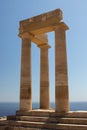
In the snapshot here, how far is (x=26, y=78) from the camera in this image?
3212cm

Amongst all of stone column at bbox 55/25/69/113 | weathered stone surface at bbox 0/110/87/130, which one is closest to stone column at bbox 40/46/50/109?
weathered stone surface at bbox 0/110/87/130

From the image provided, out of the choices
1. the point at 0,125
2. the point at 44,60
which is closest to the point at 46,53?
the point at 44,60

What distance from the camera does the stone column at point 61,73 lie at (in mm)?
27503

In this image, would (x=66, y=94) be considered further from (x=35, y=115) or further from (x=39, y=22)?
(x=39, y=22)

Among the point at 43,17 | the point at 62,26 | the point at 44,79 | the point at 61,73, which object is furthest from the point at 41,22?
the point at 44,79

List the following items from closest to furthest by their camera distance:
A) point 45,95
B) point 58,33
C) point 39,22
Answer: point 58,33 → point 39,22 → point 45,95

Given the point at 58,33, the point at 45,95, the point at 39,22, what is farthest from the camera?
the point at 45,95

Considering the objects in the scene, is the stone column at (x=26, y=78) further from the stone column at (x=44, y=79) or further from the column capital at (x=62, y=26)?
the column capital at (x=62, y=26)

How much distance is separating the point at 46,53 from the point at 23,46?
21.7 feet

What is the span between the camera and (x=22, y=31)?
34.1 m

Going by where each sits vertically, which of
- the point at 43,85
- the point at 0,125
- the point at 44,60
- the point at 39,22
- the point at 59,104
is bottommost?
the point at 0,125

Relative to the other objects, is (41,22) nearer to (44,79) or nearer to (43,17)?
(43,17)

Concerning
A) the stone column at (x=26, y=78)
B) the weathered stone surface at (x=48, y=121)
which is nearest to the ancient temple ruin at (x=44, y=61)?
the stone column at (x=26, y=78)

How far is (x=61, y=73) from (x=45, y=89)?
980 centimetres
